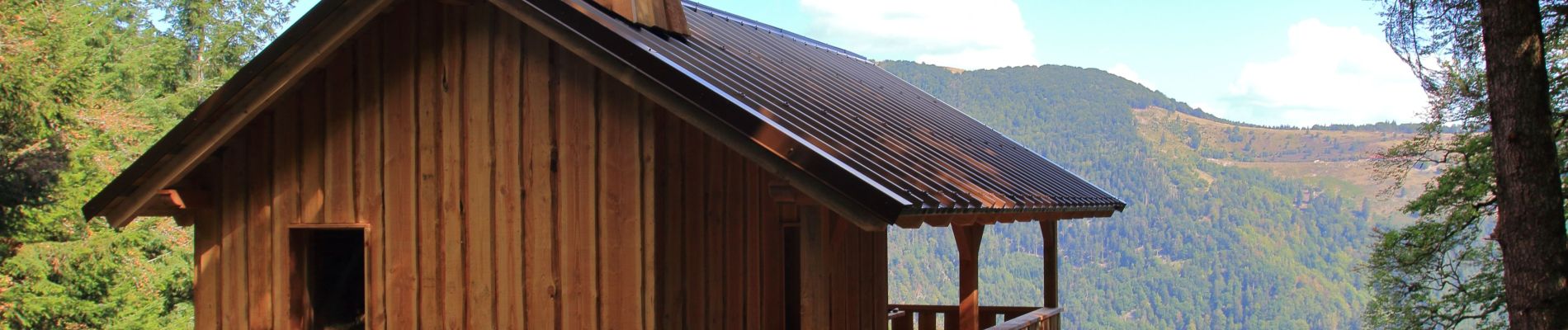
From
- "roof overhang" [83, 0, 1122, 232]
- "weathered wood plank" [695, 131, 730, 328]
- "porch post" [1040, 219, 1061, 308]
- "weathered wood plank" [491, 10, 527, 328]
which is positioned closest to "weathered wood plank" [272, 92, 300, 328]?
"roof overhang" [83, 0, 1122, 232]

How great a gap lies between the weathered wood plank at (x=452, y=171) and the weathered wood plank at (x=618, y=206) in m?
0.98

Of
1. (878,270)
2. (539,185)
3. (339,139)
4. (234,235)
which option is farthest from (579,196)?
(878,270)

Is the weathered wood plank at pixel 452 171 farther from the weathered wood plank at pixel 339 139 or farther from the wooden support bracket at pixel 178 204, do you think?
the wooden support bracket at pixel 178 204

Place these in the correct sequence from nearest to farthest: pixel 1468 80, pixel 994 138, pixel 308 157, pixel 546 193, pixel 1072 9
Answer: pixel 546 193
pixel 308 157
pixel 994 138
pixel 1468 80
pixel 1072 9

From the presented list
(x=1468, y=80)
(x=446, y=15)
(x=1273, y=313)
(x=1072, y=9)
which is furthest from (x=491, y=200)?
(x=1273, y=313)


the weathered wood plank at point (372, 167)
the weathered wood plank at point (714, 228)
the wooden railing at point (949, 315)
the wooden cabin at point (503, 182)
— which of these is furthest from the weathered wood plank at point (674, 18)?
the wooden railing at point (949, 315)

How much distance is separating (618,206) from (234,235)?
117 inches

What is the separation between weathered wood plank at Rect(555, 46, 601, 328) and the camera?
26.2 feet

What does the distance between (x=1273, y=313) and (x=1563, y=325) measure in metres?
129

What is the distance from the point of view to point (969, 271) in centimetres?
1266

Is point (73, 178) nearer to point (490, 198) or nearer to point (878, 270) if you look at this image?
point (490, 198)

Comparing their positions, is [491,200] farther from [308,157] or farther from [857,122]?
[857,122]

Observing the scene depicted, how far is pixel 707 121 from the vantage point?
745 centimetres

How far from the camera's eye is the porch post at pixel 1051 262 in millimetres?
14836
